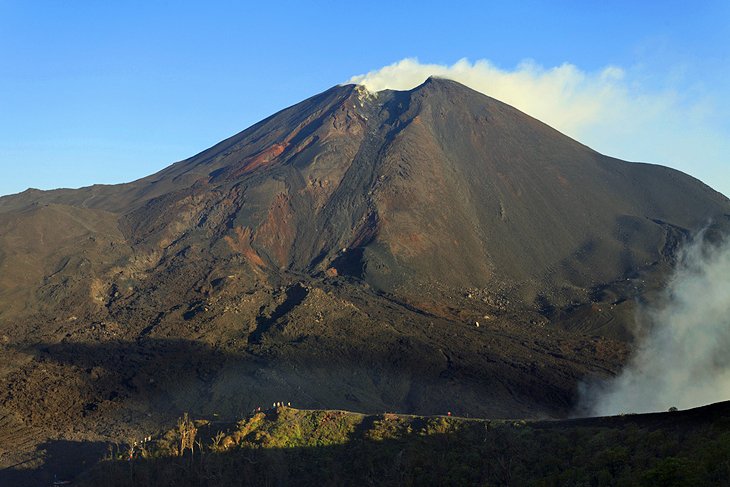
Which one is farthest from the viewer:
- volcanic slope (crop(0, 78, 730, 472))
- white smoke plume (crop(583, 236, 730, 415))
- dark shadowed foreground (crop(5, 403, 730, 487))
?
volcanic slope (crop(0, 78, 730, 472))

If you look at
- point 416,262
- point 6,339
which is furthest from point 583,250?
point 6,339

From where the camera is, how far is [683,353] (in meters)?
67.1

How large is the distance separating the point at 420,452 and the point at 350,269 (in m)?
52.9

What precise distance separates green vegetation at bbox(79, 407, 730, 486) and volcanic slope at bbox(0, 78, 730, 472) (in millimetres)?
16048

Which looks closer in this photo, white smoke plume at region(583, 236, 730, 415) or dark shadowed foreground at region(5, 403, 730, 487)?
dark shadowed foreground at region(5, 403, 730, 487)

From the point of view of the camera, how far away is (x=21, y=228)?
9206 cm

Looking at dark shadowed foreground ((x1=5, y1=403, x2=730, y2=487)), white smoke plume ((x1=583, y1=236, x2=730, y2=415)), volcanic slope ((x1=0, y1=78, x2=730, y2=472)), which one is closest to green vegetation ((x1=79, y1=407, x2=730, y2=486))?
dark shadowed foreground ((x1=5, y1=403, x2=730, y2=487))

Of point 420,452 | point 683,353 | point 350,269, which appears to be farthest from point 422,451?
point 350,269

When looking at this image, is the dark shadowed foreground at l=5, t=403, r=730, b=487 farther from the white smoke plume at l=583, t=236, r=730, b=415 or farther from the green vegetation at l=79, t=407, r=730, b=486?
the white smoke plume at l=583, t=236, r=730, b=415

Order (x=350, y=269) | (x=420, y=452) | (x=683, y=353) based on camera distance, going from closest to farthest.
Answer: (x=420, y=452) → (x=683, y=353) → (x=350, y=269)

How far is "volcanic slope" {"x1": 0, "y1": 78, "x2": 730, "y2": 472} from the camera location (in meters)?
57.9

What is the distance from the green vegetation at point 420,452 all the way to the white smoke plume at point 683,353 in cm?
2473

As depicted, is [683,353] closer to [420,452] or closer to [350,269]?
[350,269]

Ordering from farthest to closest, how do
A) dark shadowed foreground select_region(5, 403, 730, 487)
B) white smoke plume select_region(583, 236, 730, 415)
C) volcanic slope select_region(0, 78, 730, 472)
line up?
1. volcanic slope select_region(0, 78, 730, 472)
2. white smoke plume select_region(583, 236, 730, 415)
3. dark shadowed foreground select_region(5, 403, 730, 487)
